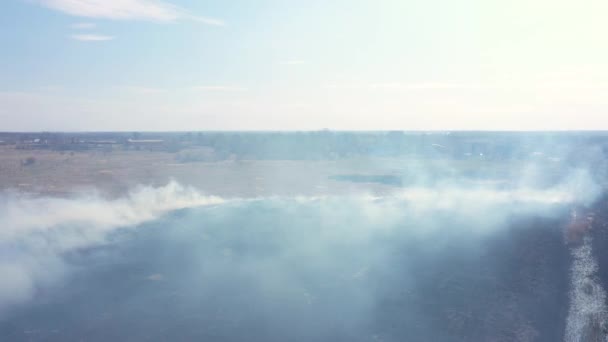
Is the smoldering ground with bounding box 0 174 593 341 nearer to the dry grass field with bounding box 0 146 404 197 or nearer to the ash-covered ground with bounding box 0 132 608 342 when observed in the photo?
the ash-covered ground with bounding box 0 132 608 342

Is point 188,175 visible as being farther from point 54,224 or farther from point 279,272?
point 279,272

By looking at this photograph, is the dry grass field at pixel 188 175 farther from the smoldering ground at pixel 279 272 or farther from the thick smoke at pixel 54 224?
the smoldering ground at pixel 279 272

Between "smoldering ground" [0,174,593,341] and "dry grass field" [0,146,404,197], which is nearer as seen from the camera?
"smoldering ground" [0,174,593,341]

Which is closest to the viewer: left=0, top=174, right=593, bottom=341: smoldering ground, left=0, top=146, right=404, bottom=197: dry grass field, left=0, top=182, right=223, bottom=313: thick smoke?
left=0, top=174, right=593, bottom=341: smoldering ground

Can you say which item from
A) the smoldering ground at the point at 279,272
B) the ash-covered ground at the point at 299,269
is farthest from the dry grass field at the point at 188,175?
the smoldering ground at the point at 279,272

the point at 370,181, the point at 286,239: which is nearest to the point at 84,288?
the point at 286,239

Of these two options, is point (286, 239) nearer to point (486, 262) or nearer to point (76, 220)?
point (486, 262)

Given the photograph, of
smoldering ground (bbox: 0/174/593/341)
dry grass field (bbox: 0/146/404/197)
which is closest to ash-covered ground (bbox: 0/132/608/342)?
smoldering ground (bbox: 0/174/593/341)

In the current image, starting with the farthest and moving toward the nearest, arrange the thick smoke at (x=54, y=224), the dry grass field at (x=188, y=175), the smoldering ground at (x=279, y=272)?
the dry grass field at (x=188, y=175)
the thick smoke at (x=54, y=224)
the smoldering ground at (x=279, y=272)

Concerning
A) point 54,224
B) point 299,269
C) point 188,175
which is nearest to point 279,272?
point 299,269
